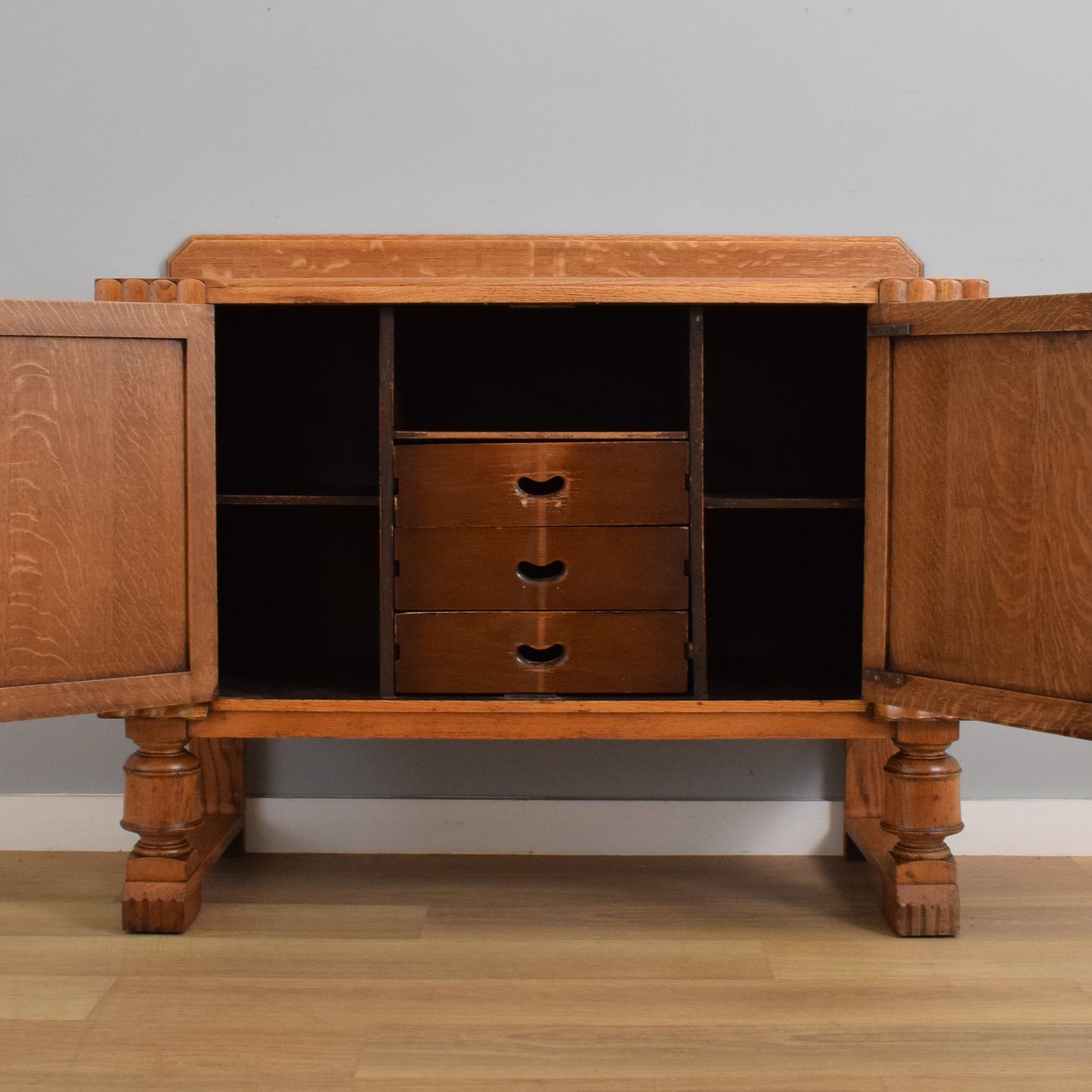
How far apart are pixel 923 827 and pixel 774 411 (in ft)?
2.42

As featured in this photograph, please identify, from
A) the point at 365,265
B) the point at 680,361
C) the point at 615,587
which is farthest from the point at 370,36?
the point at 615,587

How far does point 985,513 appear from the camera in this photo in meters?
1.40

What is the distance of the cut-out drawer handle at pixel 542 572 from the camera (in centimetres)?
155

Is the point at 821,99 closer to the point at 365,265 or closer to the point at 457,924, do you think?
the point at 365,265

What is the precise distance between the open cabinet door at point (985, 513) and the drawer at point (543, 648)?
0.92 ft

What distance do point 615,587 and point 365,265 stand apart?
0.73m

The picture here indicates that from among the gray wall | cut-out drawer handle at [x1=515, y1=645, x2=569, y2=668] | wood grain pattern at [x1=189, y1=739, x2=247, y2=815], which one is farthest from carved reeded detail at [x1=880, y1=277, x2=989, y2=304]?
wood grain pattern at [x1=189, y1=739, x2=247, y2=815]

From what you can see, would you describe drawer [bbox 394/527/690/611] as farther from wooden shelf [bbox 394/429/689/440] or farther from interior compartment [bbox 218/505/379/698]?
interior compartment [bbox 218/505/379/698]

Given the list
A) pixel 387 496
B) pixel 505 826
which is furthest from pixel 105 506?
pixel 505 826

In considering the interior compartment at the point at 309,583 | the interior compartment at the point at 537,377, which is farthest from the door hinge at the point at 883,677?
the interior compartment at the point at 309,583

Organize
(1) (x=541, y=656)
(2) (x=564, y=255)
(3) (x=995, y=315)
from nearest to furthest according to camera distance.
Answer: (3) (x=995, y=315), (1) (x=541, y=656), (2) (x=564, y=255)

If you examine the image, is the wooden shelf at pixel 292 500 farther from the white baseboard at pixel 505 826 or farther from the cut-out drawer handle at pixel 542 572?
the white baseboard at pixel 505 826

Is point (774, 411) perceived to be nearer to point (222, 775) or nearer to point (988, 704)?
point (988, 704)

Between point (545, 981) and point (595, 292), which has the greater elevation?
point (595, 292)
